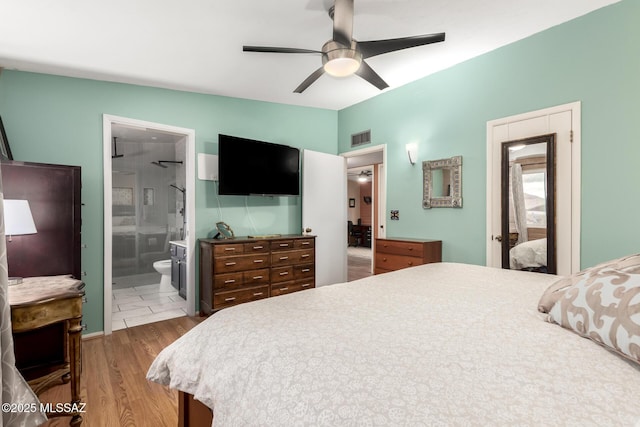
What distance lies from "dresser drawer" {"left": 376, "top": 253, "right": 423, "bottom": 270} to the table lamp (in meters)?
3.05

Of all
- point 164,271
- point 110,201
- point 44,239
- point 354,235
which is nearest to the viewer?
point 44,239

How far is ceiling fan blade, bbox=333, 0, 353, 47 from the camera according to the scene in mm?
1907

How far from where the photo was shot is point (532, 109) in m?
2.68

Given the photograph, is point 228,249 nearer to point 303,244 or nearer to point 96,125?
point 303,244

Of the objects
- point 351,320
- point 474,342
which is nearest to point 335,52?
point 351,320

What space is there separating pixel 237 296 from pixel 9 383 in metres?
2.24

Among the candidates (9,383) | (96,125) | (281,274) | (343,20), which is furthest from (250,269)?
(343,20)

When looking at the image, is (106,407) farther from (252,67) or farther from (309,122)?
(309,122)

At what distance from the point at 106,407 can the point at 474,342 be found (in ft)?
7.20

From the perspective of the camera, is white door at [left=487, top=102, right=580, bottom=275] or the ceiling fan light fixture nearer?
the ceiling fan light fixture

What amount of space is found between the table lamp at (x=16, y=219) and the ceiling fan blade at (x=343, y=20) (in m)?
2.15

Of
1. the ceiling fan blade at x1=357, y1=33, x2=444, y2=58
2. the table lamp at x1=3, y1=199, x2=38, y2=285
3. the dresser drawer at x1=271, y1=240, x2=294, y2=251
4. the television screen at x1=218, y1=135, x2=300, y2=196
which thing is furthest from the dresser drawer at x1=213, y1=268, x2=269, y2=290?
the ceiling fan blade at x1=357, y1=33, x2=444, y2=58

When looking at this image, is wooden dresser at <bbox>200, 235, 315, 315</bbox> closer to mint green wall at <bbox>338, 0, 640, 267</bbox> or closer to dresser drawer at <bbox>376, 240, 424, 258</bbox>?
dresser drawer at <bbox>376, 240, 424, 258</bbox>

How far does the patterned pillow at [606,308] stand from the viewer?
A: 0.84 m
